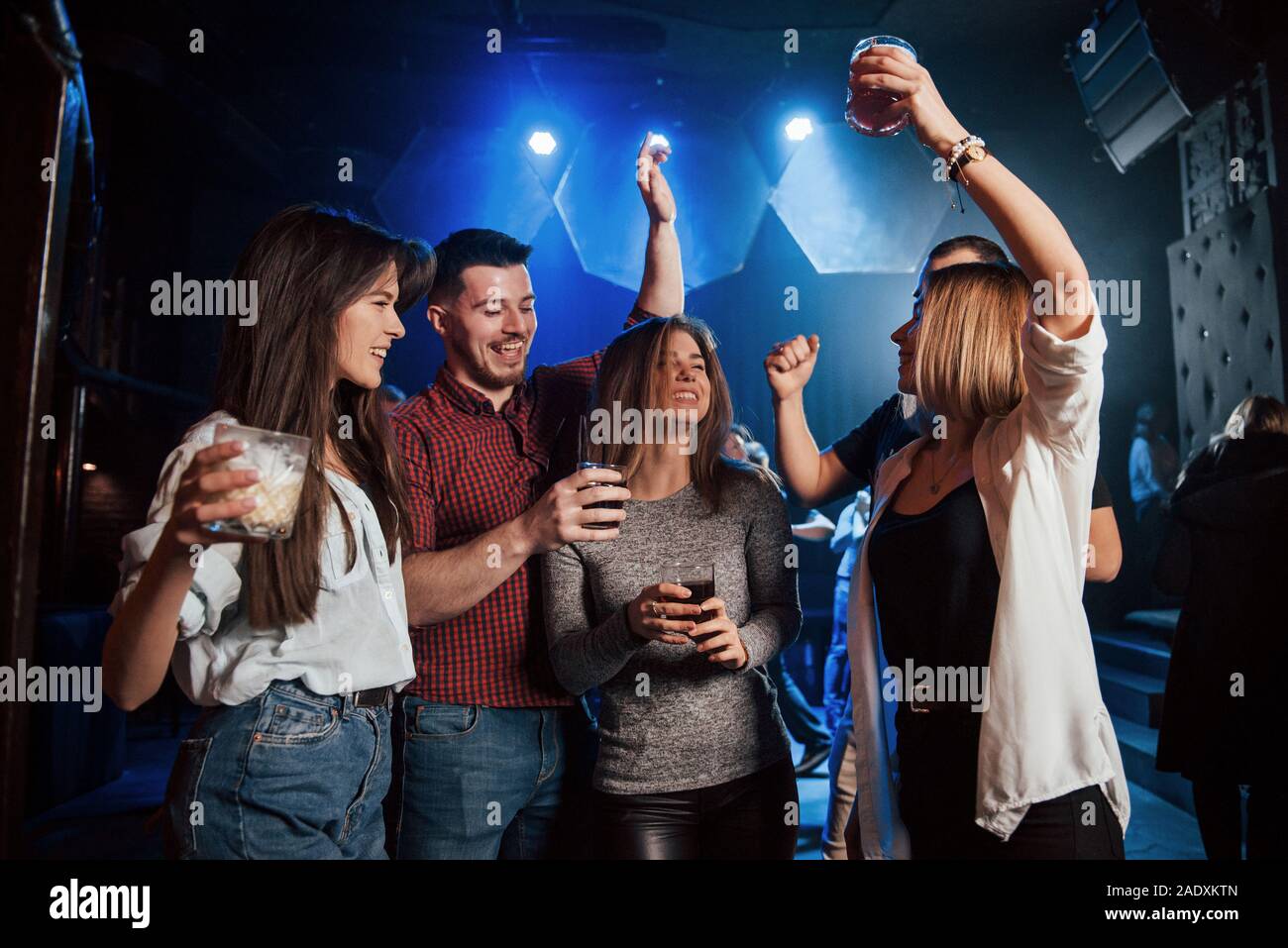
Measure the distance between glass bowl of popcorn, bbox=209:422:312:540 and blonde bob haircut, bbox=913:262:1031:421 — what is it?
944mm

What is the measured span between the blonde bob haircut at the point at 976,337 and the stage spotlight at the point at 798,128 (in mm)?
4999

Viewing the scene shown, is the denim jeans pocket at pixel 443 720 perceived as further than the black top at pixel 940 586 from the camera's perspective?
Yes

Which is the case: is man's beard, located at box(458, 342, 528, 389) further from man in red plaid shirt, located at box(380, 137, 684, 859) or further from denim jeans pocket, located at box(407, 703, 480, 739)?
denim jeans pocket, located at box(407, 703, 480, 739)

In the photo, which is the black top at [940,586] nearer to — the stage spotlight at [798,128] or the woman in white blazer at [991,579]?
the woman in white blazer at [991,579]

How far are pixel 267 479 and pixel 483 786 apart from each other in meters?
0.79

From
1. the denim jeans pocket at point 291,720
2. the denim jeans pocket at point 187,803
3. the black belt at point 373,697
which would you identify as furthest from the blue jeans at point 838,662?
the denim jeans pocket at point 187,803

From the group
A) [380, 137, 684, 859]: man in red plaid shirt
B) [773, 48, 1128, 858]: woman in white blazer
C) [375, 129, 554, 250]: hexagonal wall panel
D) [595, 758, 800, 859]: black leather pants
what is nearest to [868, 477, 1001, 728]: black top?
[773, 48, 1128, 858]: woman in white blazer

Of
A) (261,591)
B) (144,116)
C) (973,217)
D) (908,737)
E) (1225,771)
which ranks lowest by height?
(1225,771)

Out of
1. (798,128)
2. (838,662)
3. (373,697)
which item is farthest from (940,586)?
(798,128)

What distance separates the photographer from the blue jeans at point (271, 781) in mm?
1028

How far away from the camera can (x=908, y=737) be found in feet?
4.23

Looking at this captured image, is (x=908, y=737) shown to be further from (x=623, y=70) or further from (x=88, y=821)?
(x=623, y=70)
